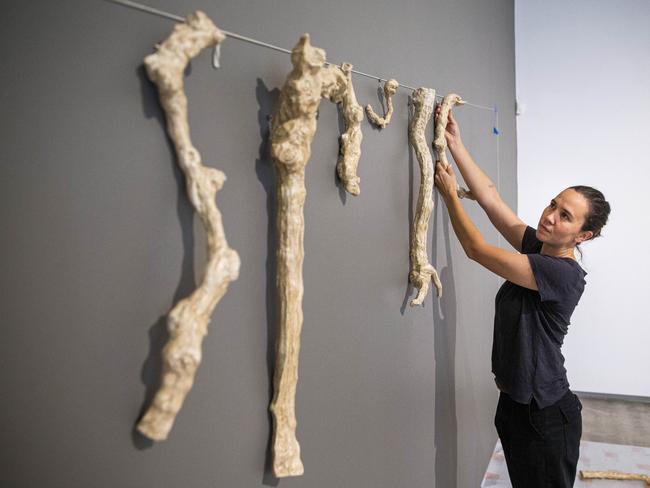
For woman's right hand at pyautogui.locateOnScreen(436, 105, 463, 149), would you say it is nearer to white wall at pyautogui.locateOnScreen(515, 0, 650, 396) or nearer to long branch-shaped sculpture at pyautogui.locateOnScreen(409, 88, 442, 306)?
long branch-shaped sculpture at pyautogui.locateOnScreen(409, 88, 442, 306)

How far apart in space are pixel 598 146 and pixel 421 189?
264 cm

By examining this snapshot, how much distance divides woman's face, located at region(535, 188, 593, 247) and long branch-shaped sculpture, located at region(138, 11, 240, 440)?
1046mm

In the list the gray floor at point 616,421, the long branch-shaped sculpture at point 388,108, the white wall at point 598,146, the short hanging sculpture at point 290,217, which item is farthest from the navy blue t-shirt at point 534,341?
the white wall at point 598,146

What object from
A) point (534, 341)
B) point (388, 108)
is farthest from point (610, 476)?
point (388, 108)

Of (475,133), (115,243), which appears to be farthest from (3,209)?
(475,133)

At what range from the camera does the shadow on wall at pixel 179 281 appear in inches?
30.5

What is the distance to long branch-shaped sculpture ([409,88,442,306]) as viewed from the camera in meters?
1.50

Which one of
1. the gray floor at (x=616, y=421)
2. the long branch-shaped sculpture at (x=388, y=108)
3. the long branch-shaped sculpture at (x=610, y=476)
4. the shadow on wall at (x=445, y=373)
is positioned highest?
the long branch-shaped sculpture at (x=388, y=108)

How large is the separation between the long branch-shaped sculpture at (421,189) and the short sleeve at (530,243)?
0.44m

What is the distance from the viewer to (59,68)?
693mm

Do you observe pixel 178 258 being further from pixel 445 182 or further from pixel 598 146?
pixel 598 146

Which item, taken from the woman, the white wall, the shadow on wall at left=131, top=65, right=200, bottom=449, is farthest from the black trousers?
the white wall

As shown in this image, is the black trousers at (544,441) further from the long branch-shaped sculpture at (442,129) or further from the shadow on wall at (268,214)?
the shadow on wall at (268,214)

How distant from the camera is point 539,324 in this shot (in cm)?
159
